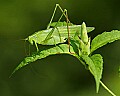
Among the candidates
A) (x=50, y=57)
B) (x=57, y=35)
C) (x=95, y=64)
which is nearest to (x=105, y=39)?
(x=95, y=64)

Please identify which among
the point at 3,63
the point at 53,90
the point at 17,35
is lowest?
the point at 53,90

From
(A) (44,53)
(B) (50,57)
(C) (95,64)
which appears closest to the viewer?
(C) (95,64)

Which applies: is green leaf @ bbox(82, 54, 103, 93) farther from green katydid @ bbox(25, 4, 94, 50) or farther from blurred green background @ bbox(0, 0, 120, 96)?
blurred green background @ bbox(0, 0, 120, 96)

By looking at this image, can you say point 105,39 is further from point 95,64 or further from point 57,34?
point 57,34

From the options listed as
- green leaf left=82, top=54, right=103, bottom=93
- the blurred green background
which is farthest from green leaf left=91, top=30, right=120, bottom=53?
the blurred green background

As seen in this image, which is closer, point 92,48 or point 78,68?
point 92,48

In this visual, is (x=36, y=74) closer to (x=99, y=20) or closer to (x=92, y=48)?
(x=99, y=20)

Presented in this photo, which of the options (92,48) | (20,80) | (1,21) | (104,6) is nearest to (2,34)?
(1,21)

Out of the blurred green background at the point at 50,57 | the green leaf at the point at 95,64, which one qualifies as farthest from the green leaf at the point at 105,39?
the blurred green background at the point at 50,57
